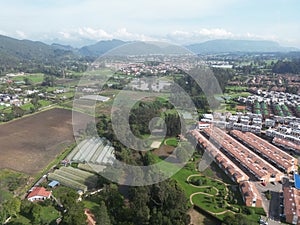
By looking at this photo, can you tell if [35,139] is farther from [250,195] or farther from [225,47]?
[225,47]

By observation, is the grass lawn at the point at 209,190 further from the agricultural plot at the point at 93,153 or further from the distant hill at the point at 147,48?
the distant hill at the point at 147,48

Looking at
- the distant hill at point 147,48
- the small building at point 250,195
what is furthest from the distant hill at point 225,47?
the small building at point 250,195

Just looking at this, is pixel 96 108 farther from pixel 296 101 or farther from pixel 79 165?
pixel 296 101

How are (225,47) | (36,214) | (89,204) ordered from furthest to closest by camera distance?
(225,47), (89,204), (36,214)

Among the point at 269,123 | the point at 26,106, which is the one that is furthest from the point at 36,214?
the point at 26,106

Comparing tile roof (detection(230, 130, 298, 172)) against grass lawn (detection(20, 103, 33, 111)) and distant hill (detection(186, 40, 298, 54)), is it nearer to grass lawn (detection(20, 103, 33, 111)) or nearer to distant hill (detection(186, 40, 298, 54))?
grass lawn (detection(20, 103, 33, 111))

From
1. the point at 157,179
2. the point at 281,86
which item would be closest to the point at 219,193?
the point at 157,179
